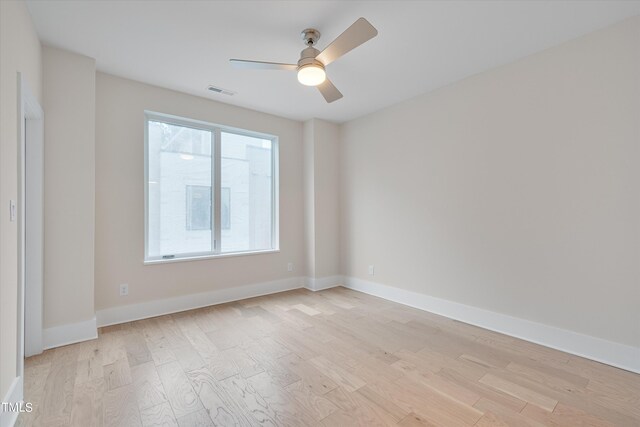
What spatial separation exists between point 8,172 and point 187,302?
7.44 feet

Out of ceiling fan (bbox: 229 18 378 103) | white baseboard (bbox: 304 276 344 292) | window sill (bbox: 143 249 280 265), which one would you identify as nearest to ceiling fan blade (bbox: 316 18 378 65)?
ceiling fan (bbox: 229 18 378 103)

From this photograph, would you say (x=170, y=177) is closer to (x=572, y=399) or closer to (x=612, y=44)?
(x=572, y=399)

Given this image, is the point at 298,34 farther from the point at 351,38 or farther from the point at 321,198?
the point at 321,198

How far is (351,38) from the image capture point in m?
1.88

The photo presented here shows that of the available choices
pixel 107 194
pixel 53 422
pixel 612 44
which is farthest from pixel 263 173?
pixel 612 44

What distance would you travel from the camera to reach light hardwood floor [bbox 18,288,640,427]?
5.47ft

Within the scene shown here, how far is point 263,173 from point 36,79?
8.30ft

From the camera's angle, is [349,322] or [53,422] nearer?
[53,422]

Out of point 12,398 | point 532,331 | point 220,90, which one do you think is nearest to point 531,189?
point 532,331

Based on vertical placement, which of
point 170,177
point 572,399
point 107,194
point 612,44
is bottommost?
point 572,399

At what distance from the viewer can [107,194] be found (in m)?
3.01

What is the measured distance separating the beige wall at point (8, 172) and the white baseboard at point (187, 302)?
1342mm

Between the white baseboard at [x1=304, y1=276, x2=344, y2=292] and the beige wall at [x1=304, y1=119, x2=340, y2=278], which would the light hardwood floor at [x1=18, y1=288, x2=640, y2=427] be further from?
the beige wall at [x1=304, y1=119, x2=340, y2=278]

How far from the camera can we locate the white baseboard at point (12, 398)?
1476mm
